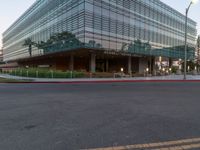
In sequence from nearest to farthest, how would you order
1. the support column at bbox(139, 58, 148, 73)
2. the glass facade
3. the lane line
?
1. the lane line
2. the glass facade
3. the support column at bbox(139, 58, 148, 73)

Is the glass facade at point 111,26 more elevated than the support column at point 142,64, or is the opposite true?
the glass facade at point 111,26

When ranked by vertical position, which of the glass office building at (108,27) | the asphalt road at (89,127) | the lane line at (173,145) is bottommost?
the lane line at (173,145)

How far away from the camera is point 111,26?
120 ft

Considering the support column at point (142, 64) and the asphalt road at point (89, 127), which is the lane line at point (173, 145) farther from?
the support column at point (142, 64)

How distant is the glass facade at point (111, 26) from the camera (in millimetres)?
33125

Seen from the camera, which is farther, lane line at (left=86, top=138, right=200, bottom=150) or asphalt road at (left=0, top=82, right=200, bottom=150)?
asphalt road at (left=0, top=82, right=200, bottom=150)

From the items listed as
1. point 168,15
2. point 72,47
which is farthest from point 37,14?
point 168,15

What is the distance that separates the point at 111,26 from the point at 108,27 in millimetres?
884

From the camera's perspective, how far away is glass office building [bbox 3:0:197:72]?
3312cm

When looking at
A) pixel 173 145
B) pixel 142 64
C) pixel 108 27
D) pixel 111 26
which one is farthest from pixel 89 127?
pixel 142 64

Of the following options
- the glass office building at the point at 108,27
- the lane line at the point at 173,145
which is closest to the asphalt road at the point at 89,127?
the lane line at the point at 173,145

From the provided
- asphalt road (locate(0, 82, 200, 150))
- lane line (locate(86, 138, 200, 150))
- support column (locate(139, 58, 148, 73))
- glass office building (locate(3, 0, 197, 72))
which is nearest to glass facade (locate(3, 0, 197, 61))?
glass office building (locate(3, 0, 197, 72))

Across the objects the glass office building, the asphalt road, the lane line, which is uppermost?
the glass office building

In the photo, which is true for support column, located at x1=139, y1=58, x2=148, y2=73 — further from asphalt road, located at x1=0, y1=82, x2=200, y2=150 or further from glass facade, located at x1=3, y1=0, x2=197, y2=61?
asphalt road, located at x1=0, y1=82, x2=200, y2=150
